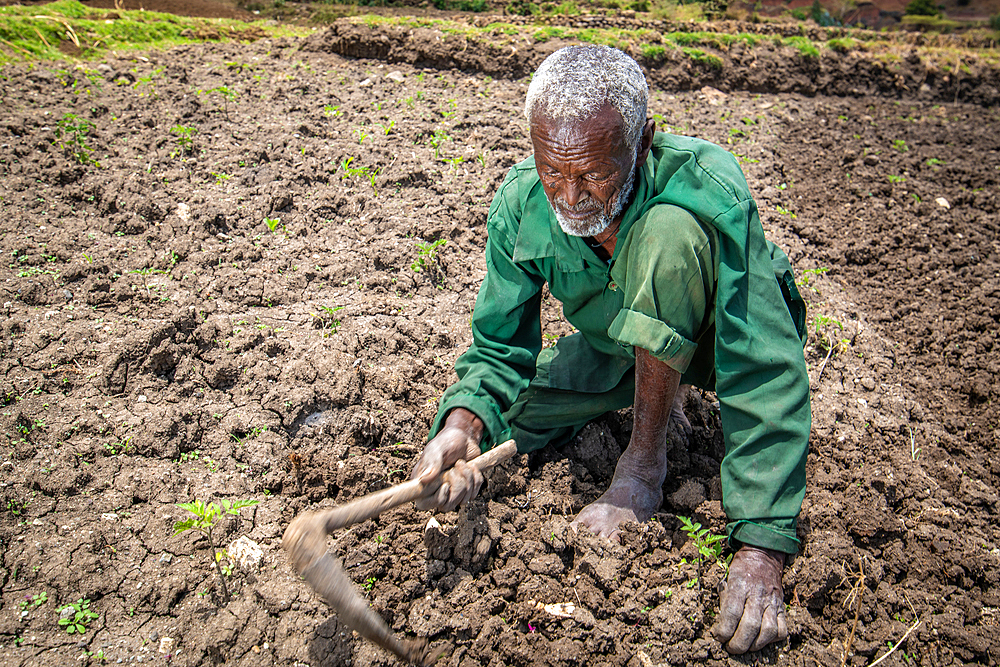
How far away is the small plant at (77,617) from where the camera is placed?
1865mm

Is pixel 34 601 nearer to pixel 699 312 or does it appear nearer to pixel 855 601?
pixel 699 312

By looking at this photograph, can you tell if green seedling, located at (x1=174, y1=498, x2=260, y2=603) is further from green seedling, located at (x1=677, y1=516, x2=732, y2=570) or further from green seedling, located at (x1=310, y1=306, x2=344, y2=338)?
green seedling, located at (x1=677, y1=516, x2=732, y2=570)

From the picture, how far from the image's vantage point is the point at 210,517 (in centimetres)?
204

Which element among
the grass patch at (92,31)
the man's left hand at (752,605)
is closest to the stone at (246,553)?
the man's left hand at (752,605)

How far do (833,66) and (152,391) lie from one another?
7.06 m

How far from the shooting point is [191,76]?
493 cm

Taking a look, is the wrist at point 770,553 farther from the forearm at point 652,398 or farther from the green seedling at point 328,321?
the green seedling at point 328,321

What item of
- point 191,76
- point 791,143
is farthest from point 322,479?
point 791,143

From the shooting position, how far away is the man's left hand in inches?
74.8

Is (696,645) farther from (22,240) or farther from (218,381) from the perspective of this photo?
(22,240)

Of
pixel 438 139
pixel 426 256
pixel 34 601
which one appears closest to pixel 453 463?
pixel 34 601

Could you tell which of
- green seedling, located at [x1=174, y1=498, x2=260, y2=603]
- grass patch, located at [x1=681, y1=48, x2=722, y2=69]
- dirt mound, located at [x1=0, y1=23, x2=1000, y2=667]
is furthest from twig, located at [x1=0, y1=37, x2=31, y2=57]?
grass patch, located at [x1=681, y1=48, x2=722, y2=69]

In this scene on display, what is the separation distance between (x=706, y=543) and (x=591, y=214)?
44.2 inches

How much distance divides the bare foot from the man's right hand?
0.53 m
